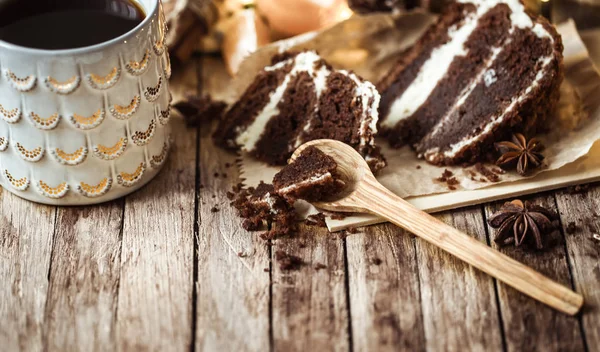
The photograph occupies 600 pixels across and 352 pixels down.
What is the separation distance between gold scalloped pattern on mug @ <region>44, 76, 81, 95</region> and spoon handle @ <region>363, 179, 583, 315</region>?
822 mm

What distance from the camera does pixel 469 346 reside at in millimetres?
1720

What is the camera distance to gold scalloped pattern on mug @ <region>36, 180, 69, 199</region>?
2.01 metres

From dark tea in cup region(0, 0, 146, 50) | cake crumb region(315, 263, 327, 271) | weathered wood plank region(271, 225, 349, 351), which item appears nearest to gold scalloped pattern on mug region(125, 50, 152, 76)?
dark tea in cup region(0, 0, 146, 50)

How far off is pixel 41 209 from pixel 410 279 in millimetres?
1081

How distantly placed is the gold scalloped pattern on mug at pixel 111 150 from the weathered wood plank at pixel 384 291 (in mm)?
681

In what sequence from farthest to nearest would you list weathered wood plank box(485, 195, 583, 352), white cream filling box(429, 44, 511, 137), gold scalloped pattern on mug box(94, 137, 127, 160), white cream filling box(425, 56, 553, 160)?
white cream filling box(429, 44, 511, 137) < white cream filling box(425, 56, 553, 160) < gold scalloped pattern on mug box(94, 137, 127, 160) < weathered wood plank box(485, 195, 583, 352)

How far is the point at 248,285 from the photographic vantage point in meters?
1.87

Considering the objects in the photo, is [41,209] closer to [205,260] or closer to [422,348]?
[205,260]

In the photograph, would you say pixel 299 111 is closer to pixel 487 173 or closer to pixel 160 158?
pixel 160 158

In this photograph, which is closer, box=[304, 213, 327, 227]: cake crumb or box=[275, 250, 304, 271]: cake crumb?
box=[275, 250, 304, 271]: cake crumb

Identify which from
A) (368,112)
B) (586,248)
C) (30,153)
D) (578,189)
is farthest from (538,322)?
(30,153)

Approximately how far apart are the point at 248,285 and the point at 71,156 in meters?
0.60

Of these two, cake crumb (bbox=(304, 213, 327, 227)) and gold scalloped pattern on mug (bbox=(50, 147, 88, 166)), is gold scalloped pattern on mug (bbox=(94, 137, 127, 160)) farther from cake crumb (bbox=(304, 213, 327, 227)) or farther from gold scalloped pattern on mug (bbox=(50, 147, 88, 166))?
cake crumb (bbox=(304, 213, 327, 227))

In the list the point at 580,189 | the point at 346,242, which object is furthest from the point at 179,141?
the point at 580,189
